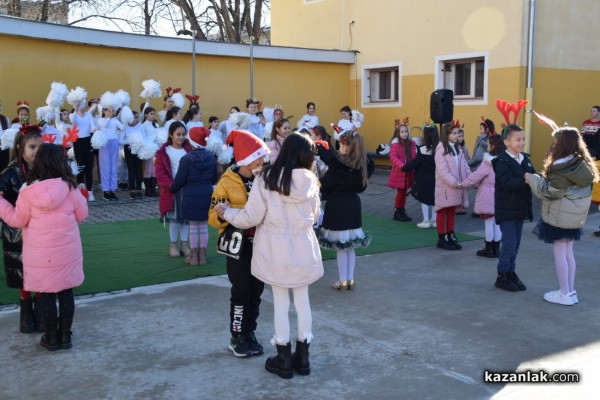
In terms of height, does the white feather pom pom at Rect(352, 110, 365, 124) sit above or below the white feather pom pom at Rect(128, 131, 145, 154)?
above

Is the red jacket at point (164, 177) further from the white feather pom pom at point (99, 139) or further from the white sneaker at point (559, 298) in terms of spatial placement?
the white feather pom pom at point (99, 139)

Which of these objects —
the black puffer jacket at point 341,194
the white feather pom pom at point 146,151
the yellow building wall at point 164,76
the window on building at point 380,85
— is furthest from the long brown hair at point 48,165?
the window on building at point 380,85

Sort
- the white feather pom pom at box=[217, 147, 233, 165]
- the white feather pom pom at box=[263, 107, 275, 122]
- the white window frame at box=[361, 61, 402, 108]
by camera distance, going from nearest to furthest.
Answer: the white feather pom pom at box=[217, 147, 233, 165], the white feather pom pom at box=[263, 107, 275, 122], the white window frame at box=[361, 61, 402, 108]

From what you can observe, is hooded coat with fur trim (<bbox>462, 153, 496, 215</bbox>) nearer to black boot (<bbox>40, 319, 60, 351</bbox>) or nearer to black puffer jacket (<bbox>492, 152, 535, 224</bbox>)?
black puffer jacket (<bbox>492, 152, 535, 224</bbox>)

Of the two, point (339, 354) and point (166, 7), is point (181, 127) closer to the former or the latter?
point (339, 354)

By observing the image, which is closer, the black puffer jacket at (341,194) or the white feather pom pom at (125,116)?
the black puffer jacket at (341,194)

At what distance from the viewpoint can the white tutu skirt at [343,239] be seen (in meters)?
6.38

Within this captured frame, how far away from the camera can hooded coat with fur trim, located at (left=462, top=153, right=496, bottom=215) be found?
325 inches

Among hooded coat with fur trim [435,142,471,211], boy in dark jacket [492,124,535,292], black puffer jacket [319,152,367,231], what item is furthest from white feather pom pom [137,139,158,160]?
boy in dark jacket [492,124,535,292]

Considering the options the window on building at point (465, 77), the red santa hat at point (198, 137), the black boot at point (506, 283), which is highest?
the window on building at point (465, 77)

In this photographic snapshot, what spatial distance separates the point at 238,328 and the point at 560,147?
11.2 ft

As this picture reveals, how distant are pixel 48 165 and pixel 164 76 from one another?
1194cm

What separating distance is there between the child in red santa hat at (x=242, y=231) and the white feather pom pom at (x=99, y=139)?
27.9 ft

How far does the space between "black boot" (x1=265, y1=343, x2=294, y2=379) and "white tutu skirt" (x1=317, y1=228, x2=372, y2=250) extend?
210cm
